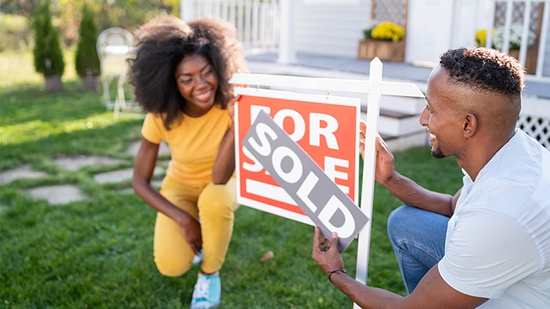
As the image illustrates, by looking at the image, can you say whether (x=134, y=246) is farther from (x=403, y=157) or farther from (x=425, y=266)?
(x=403, y=157)

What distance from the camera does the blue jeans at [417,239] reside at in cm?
192

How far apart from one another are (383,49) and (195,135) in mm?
5053

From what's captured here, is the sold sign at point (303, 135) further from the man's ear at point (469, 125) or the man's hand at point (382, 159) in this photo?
the man's ear at point (469, 125)

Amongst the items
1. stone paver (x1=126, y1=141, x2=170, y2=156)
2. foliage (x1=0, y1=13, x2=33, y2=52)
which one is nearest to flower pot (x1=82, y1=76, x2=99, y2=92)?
stone paver (x1=126, y1=141, x2=170, y2=156)

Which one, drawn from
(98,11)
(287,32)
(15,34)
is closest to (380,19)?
(287,32)

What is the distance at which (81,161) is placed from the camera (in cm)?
487

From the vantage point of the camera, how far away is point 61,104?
733 centimetres

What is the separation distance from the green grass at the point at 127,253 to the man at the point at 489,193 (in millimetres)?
1218

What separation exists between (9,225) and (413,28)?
18.3 feet

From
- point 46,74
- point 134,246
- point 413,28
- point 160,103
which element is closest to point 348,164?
point 160,103

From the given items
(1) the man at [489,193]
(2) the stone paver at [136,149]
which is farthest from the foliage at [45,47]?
(1) the man at [489,193]

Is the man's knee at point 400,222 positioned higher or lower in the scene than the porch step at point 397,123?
higher

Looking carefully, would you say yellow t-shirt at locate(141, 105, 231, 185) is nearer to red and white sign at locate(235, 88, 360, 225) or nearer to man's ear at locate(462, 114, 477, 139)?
red and white sign at locate(235, 88, 360, 225)

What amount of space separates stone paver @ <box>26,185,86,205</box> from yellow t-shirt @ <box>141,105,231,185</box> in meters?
1.58
